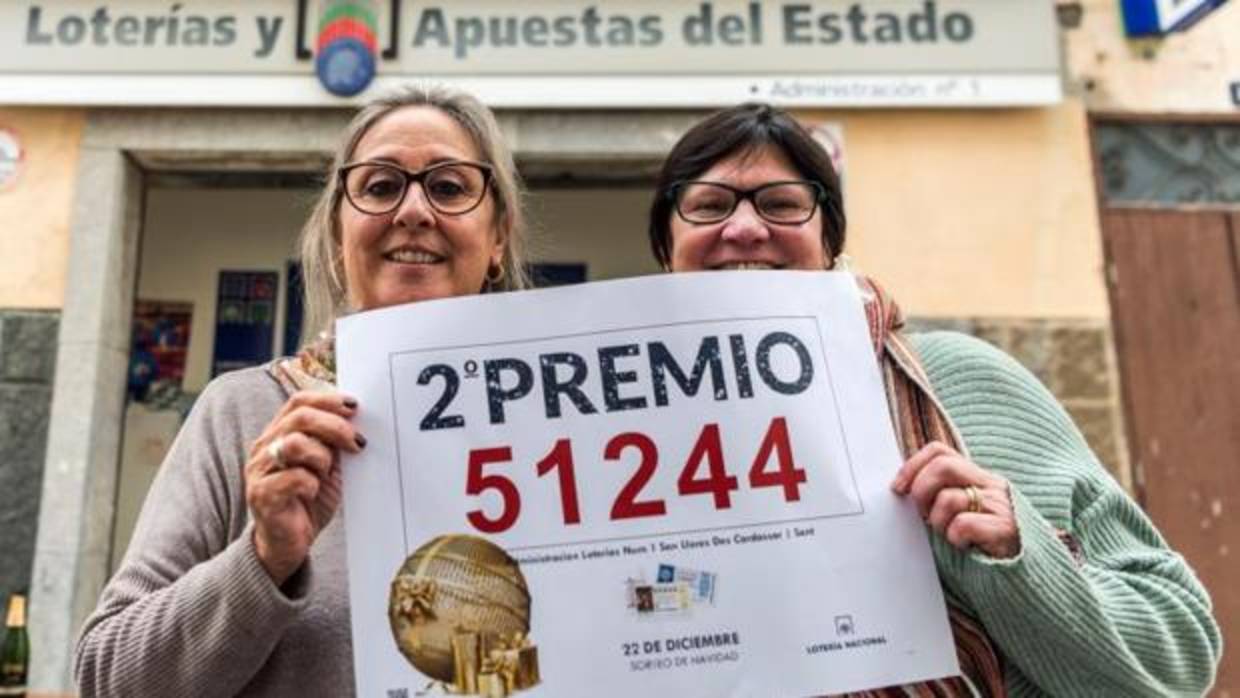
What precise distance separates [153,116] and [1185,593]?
4282 millimetres

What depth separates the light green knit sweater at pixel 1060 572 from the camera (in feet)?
3.71

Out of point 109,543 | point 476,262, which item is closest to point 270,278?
point 109,543

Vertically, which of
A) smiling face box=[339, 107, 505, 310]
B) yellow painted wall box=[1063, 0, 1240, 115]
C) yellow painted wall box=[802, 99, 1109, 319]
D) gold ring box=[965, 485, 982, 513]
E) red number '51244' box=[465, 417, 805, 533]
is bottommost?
gold ring box=[965, 485, 982, 513]

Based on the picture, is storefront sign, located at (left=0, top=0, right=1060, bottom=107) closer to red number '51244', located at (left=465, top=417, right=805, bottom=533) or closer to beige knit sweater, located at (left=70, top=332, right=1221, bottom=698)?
beige knit sweater, located at (left=70, top=332, right=1221, bottom=698)

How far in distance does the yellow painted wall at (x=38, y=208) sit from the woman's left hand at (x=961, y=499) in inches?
157

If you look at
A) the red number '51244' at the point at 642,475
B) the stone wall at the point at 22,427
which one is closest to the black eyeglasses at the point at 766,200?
the red number '51244' at the point at 642,475

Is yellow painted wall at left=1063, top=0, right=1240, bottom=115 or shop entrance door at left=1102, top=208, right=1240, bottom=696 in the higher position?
yellow painted wall at left=1063, top=0, right=1240, bottom=115

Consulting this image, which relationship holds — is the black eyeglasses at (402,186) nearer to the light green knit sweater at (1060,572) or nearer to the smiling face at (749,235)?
the smiling face at (749,235)

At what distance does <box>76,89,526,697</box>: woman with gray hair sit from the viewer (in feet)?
3.57

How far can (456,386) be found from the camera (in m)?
1.20

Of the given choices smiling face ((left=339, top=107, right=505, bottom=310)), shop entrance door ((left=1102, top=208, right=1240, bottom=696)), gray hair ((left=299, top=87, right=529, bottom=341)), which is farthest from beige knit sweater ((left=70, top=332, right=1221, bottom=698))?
shop entrance door ((left=1102, top=208, right=1240, bottom=696))

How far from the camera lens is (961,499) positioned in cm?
111

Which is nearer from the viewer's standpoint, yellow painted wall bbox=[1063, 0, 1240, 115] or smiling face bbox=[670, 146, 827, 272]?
smiling face bbox=[670, 146, 827, 272]

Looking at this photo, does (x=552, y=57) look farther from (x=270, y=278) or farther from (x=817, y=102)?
(x=270, y=278)
